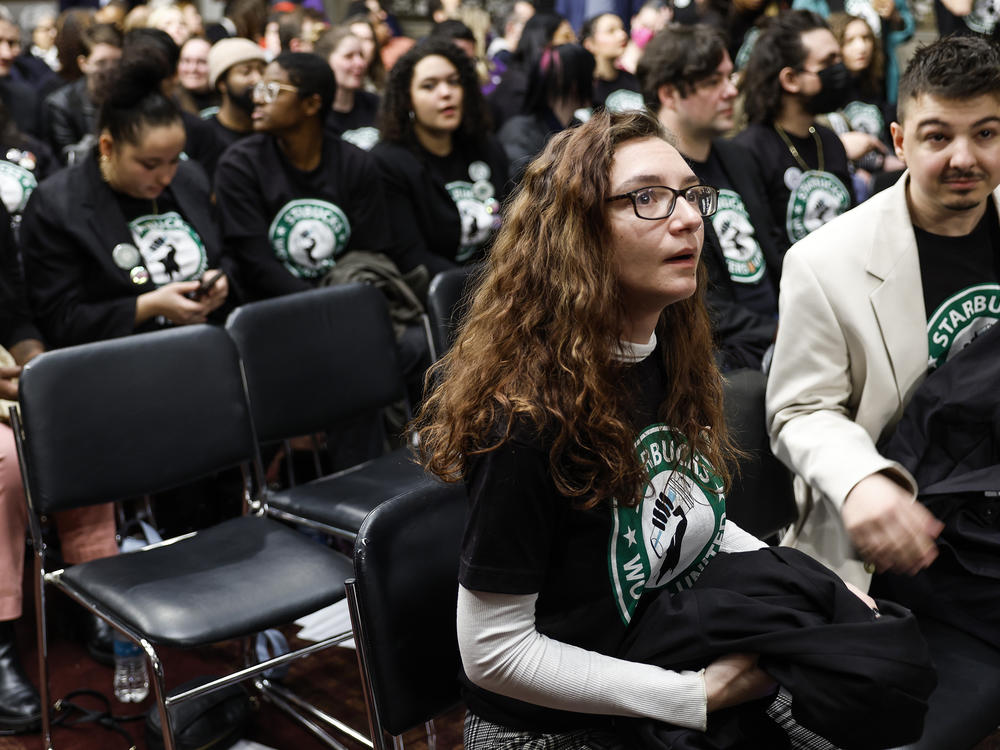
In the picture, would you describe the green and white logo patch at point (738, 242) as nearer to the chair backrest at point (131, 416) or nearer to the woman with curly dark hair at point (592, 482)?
the chair backrest at point (131, 416)

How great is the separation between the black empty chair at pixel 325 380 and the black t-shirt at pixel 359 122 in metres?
2.10

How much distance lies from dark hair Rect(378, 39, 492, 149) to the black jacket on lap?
102 inches

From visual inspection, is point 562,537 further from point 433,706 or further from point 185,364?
point 185,364

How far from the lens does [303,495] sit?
2.21m

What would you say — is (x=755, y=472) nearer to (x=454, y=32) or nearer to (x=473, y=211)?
(x=473, y=211)

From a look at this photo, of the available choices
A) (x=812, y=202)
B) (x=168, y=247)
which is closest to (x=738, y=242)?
(x=812, y=202)

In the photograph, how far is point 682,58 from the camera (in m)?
2.94

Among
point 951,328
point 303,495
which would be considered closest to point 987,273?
point 951,328

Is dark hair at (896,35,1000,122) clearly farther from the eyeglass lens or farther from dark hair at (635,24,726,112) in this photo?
dark hair at (635,24,726,112)

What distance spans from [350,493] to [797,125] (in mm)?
2035

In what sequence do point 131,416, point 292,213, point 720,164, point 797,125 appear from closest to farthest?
point 131,416 → point 720,164 → point 292,213 → point 797,125

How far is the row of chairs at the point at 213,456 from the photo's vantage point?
1.73 m

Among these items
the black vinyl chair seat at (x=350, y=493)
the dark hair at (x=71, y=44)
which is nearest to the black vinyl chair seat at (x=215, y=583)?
the black vinyl chair seat at (x=350, y=493)

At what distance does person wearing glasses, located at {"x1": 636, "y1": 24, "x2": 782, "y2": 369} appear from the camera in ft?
8.96
